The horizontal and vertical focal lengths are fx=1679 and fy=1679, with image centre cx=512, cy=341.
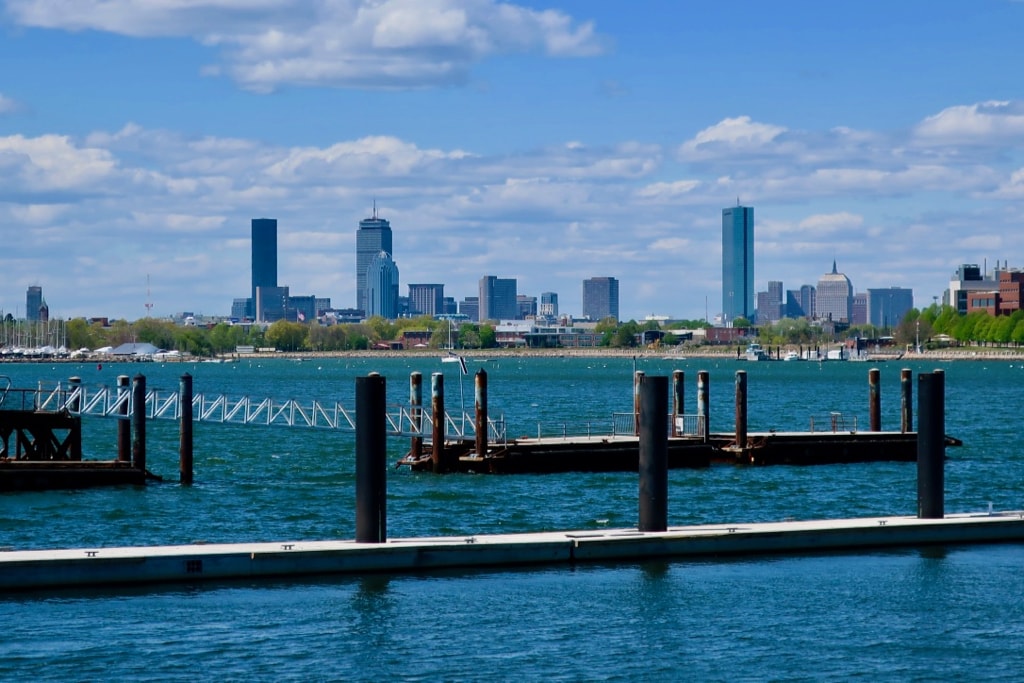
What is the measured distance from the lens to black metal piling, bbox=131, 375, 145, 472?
2039 inches

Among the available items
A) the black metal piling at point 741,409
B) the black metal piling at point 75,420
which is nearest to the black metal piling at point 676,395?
the black metal piling at point 741,409

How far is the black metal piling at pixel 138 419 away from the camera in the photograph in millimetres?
51781

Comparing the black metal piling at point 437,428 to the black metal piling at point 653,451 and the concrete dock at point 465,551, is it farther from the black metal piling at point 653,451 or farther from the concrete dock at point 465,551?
the black metal piling at point 653,451

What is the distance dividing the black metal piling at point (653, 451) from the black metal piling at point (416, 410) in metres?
22.6

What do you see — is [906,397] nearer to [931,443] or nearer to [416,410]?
[416,410]

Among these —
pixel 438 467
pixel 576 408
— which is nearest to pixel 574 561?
pixel 438 467

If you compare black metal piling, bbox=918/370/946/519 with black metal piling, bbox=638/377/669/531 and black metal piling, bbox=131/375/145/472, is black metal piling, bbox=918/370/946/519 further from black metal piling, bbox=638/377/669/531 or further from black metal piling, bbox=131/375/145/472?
black metal piling, bbox=131/375/145/472

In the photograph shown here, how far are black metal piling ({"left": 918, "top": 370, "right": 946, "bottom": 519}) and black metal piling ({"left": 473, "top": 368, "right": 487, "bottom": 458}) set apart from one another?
2101 centimetres

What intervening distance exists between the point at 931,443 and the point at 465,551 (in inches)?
433

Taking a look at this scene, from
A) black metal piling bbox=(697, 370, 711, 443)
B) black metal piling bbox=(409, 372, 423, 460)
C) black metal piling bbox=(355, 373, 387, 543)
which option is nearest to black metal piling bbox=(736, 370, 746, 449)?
black metal piling bbox=(697, 370, 711, 443)

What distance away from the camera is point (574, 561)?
116 feet

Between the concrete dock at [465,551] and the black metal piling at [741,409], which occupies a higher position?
the black metal piling at [741,409]

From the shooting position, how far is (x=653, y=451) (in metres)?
35.0

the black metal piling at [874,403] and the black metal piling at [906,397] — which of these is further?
the black metal piling at [874,403]
